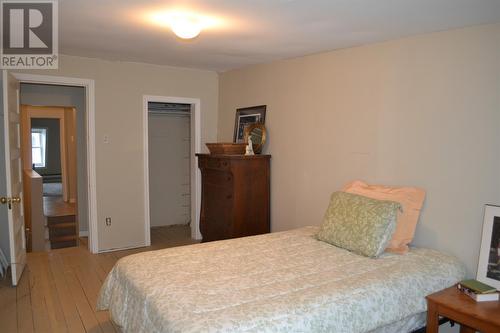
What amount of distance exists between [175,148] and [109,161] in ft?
5.39

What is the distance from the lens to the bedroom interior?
2113 millimetres

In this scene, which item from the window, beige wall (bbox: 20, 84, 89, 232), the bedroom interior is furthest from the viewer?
the window

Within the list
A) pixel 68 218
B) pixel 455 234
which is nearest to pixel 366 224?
pixel 455 234

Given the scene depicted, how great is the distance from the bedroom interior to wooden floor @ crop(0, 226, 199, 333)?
18 mm

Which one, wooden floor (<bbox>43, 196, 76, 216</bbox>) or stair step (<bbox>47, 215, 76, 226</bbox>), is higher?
wooden floor (<bbox>43, 196, 76, 216</bbox>)

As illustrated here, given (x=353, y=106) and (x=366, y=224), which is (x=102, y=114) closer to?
(x=353, y=106)

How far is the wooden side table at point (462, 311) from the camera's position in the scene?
1.95 meters

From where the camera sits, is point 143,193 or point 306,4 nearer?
point 306,4

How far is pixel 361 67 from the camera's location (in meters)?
3.20

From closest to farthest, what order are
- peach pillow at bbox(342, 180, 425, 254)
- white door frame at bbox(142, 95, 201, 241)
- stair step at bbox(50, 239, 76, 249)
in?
peach pillow at bbox(342, 180, 425, 254) < white door frame at bbox(142, 95, 201, 241) < stair step at bbox(50, 239, 76, 249)

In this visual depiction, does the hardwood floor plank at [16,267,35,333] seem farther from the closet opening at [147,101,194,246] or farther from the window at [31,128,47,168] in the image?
the window at [31,128,47,168]

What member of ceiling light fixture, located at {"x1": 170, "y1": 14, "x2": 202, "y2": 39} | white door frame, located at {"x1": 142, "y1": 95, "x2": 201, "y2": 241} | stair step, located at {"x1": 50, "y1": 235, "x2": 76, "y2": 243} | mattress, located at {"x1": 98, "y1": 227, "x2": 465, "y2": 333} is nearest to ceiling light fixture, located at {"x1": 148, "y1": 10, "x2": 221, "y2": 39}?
ceiling light fixture, located at {"x1": 170, "y1": 14, "x2": 202, "y2": 39}

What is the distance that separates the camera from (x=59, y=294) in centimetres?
334

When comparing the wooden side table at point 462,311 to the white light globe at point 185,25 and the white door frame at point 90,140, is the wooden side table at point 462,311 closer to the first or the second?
the white light globe at point 185,25
